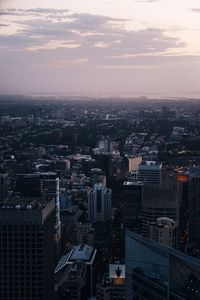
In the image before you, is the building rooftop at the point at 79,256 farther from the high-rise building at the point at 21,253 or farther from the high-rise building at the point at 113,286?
the high-rise building at the point at 21,253

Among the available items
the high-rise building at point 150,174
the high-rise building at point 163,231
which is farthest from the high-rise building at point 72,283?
Result: the high-rise building at point 150,174

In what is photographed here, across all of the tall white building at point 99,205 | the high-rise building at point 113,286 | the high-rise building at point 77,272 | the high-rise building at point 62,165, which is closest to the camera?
the high-rise building at point 113,286

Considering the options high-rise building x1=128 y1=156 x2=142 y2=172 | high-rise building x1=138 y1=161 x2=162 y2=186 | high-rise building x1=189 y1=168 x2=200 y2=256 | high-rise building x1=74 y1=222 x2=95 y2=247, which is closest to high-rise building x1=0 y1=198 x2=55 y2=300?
high-rise building x1=189 y1=168 x2=200 y2=256

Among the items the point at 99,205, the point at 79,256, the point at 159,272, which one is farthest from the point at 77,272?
the point at 159,272

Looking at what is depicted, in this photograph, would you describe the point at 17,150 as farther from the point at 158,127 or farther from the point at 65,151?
the point at 158,127

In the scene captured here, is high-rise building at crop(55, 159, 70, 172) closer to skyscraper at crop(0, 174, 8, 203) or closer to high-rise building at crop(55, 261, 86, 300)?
skyscraper at crop(0, 174, 8, 203)
